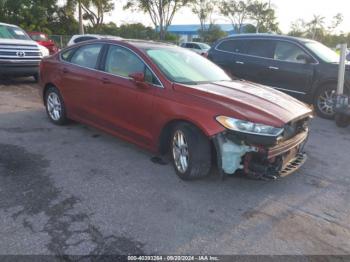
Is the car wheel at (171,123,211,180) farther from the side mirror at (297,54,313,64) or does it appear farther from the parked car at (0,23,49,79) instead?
the parked car at (0,23,49,79)

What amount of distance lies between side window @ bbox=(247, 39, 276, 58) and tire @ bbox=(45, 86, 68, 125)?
5135 millimetres

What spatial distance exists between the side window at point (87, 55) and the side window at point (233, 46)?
15.9 ft

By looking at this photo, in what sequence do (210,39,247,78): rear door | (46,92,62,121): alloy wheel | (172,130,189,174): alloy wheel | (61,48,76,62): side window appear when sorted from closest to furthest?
(172,130,189,174): alloy wheel < (61,48,76,62): side window < (46,92,62,121): alloy wheel < (210,39,247,78): rear door

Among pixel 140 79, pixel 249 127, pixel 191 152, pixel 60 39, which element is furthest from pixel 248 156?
pixel 60 39

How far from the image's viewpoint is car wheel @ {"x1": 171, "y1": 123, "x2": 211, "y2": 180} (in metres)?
4.00

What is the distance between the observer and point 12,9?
104 ft

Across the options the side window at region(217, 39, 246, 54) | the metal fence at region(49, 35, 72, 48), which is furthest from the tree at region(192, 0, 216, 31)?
the side window at region(217, 39, 246, 54)

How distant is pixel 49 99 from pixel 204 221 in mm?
4245

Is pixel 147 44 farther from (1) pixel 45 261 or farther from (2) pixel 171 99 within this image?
(1) pixel 45 261

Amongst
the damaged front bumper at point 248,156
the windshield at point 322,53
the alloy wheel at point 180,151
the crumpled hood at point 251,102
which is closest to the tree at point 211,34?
the windshield at point 322,53

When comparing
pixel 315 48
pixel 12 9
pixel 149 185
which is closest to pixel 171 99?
pixel 149 185

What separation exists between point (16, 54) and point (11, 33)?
4.56 feet

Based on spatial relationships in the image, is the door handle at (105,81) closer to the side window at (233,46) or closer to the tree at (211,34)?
the side window at (233,46)

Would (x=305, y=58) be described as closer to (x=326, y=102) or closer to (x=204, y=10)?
(x=326, y=102)
